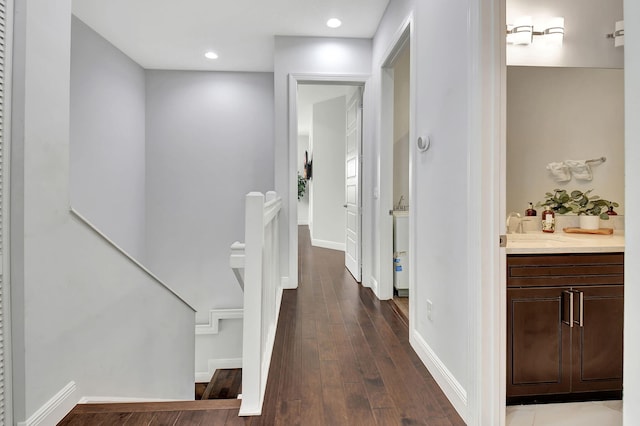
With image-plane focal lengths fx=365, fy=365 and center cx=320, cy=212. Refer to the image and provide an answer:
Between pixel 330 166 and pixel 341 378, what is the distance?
197 inches

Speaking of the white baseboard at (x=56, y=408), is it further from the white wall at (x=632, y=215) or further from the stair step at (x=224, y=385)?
the stair step at (x=224, y=385)

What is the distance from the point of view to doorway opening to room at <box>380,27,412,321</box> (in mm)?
3438

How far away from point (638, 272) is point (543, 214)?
65.6 inches

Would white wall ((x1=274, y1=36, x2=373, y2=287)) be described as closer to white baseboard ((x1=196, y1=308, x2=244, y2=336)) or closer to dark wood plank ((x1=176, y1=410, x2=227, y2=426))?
white baseboard ((x1=196, y1=308, x2=244, y2=336))

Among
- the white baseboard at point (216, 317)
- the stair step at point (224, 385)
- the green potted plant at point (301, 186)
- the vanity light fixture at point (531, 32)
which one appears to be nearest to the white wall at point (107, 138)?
the white baseboard at point (216, 317)

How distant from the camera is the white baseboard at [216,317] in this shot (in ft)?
16.0

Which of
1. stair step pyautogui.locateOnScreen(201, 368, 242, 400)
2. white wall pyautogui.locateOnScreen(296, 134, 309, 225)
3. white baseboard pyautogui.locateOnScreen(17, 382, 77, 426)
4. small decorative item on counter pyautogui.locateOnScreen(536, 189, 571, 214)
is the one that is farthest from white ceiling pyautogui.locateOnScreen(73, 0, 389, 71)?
white wall pyautogui.locateOnScreen(296, 134, 309, 225)

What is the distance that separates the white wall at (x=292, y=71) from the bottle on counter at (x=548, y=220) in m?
1.97

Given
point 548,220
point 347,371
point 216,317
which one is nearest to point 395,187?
point 548,220

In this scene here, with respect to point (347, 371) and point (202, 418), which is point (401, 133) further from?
point (202, 418)

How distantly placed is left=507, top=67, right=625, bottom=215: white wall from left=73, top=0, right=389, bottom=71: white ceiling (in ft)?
5.08

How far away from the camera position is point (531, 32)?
203 cm

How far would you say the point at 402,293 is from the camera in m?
3.70

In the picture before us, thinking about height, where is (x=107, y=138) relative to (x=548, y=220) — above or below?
above
